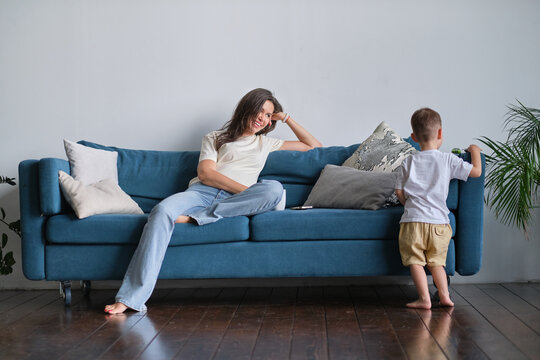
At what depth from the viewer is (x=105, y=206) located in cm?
264

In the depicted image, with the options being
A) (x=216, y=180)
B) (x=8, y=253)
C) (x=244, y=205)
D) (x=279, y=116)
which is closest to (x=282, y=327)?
(x=244, y=205)

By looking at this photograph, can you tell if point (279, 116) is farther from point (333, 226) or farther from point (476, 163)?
point (476, 163)

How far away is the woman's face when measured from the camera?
3035mm

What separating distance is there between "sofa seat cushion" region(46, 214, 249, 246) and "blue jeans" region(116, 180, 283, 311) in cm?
5

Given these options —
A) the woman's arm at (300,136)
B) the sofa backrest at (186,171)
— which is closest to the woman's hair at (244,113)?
the woman's arm at (300,136)

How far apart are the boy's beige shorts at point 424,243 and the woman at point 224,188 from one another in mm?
659

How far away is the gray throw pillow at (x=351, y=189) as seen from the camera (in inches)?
102

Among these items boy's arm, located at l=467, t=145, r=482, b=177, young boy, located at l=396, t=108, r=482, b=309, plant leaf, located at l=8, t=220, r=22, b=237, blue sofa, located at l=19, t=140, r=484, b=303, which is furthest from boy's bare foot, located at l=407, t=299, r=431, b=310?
plant leaf, located at l=8, t=220, r=22, b=237

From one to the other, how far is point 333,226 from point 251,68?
4.50 ft

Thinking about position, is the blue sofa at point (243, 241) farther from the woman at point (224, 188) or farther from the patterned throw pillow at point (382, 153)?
the patterned throw pillow at point (382, 153)

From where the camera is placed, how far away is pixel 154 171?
10.1ft

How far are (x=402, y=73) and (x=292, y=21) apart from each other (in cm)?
78

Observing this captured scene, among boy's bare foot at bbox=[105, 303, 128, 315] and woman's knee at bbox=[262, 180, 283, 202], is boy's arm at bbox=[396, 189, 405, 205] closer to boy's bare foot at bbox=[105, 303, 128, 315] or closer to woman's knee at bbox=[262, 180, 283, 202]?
woman's knee at bbox=[262, 180, 283, 202]

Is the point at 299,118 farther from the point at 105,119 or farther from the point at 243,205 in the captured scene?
the point at 105,119
